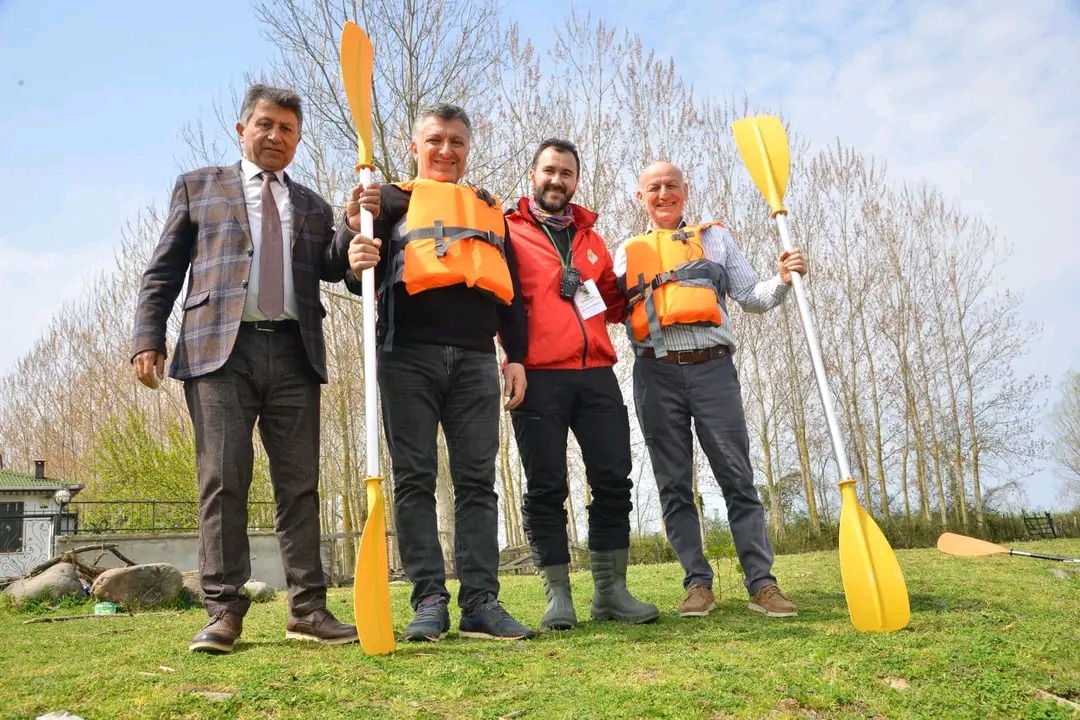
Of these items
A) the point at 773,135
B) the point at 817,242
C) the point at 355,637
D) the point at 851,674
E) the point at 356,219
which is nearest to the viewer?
the point at 851,674

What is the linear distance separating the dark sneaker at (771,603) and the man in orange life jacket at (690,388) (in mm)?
20

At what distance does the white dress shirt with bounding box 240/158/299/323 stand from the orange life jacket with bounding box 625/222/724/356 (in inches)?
62.2

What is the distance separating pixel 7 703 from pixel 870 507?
69.8ft

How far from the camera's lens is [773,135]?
409cm

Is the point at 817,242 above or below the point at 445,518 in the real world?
above

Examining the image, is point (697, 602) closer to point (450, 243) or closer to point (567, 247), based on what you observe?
point (567, 247)

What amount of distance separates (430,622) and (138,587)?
4251mm

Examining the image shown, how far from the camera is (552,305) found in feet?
11.5

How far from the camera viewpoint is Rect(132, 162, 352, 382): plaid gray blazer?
2.91m

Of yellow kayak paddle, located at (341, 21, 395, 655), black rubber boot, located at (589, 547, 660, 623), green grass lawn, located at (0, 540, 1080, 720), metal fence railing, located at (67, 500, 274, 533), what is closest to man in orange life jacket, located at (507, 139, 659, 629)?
black rubber boot, located at (589, 547, 660, 623)

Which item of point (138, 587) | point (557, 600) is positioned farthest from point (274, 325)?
point (138, 587)

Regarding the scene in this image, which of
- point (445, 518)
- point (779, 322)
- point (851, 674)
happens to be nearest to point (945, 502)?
point (779, 322)

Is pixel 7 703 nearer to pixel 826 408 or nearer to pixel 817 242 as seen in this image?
pixel 826 408

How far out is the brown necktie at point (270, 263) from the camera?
2.97 metres
